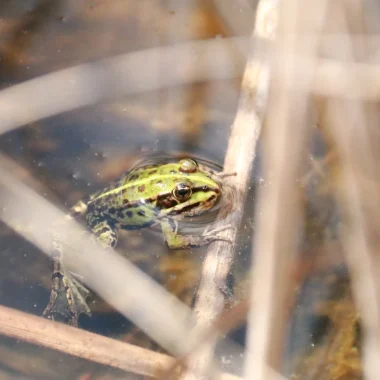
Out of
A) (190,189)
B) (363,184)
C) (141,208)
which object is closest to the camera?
(363,184)

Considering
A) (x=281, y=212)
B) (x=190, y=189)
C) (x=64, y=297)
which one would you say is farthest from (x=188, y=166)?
(x=281, y=212)

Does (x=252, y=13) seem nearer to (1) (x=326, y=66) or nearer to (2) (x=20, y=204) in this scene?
(1) (x=326, y=66)

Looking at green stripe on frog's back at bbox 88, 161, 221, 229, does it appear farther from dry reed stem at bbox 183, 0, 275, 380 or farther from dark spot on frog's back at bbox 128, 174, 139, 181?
dry reed stem at bbox 183, 0, 275, 380

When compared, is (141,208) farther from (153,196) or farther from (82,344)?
(82,344)

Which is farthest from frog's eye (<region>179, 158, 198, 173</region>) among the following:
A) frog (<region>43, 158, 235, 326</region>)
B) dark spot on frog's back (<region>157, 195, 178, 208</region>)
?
dark spot on frog's back (<region>157, 195, 178, 208</region>)

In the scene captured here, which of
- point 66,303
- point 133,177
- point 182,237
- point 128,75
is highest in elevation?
point 128,75

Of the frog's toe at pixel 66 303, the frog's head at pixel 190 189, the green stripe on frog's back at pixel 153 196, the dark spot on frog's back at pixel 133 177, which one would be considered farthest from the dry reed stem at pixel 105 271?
the frog's head at pixel 190 189
